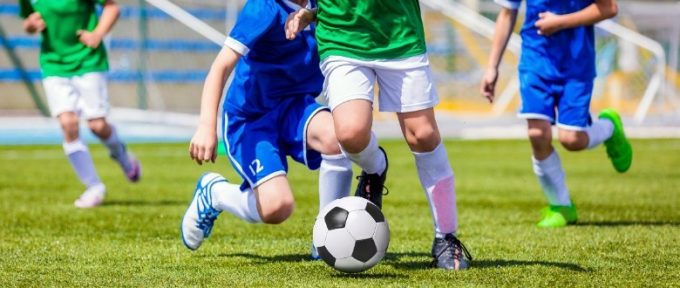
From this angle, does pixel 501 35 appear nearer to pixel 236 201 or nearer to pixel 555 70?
pixel 555 70

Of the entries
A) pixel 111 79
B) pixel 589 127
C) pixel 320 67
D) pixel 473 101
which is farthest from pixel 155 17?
pixel 320 67

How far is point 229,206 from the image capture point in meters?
5.57

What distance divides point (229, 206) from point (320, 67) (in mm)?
893

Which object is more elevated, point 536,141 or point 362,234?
point 362,234

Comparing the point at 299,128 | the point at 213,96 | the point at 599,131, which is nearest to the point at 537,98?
the point at 599,131

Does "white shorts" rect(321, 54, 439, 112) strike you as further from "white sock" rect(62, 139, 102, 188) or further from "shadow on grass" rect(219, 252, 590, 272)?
"white sock" rect(62, 139, 102, 188)

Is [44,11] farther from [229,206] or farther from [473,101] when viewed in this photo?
[473,101]

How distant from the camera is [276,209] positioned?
5.32 m

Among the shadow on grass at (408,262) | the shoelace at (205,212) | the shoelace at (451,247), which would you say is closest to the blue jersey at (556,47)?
the shadow on grass at (408,262)

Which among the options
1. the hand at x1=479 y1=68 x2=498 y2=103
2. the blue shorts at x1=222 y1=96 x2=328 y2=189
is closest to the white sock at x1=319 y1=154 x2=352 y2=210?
the blue shorts at x1=222 y1=96 x2=328 y2=189

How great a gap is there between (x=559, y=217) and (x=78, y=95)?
134 inches

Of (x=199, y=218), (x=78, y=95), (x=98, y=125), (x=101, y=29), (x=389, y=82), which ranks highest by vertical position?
(x=389, y=82)

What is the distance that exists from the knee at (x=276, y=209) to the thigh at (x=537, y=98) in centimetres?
197

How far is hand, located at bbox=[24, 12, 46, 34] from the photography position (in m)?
8.30
